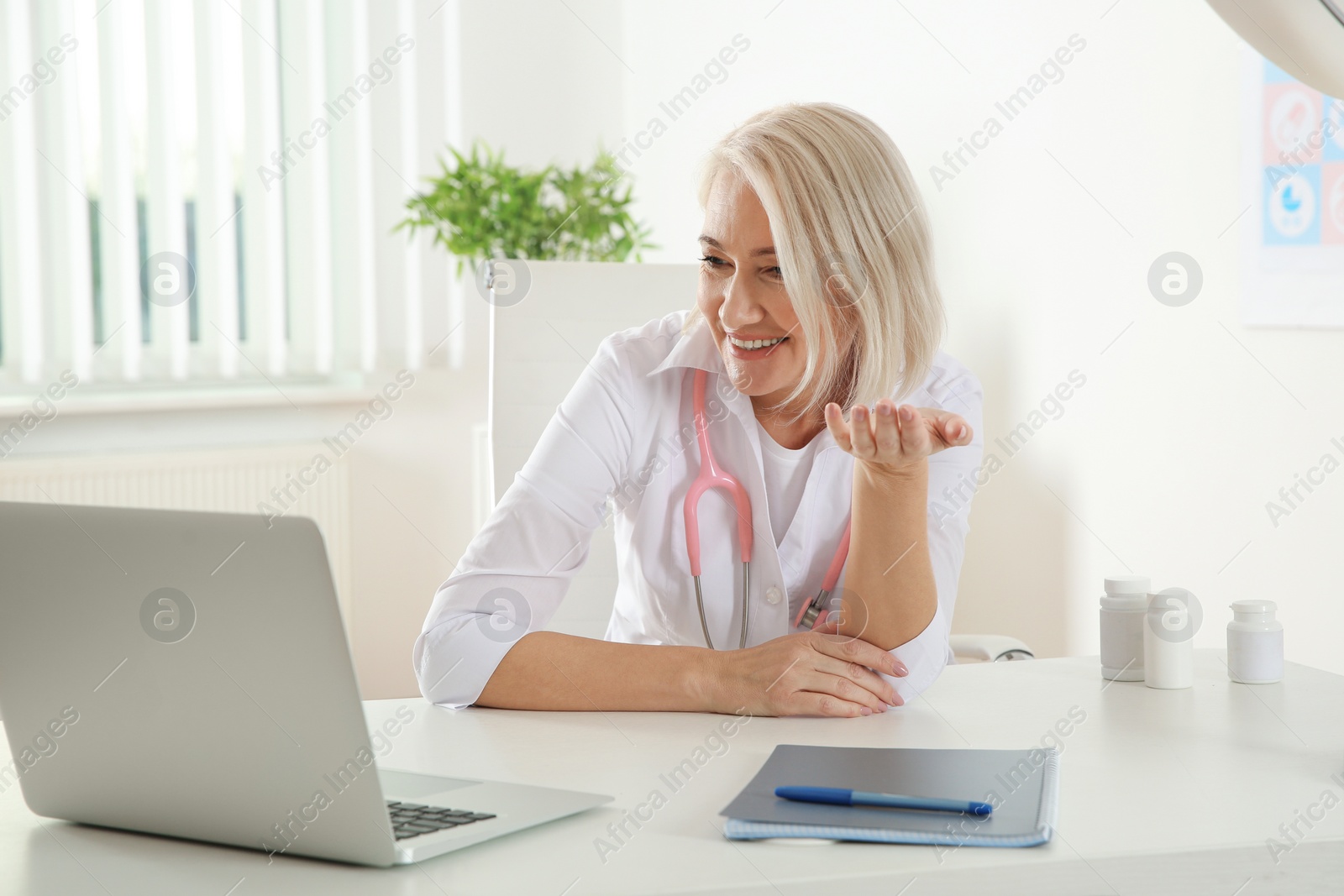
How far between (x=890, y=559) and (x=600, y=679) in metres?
0.32

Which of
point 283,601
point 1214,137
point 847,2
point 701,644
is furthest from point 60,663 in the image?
point 847,2

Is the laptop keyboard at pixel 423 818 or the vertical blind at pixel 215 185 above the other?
the vertical blind at pixel 215 185

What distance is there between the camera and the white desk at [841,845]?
762mm

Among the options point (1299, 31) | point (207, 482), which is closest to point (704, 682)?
point (1299, 31)

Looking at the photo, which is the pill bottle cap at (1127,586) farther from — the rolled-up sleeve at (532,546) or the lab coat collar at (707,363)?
the rolled-up sleeve at (532,546)

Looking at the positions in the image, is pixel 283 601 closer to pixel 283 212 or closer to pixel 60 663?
pixel 60 663

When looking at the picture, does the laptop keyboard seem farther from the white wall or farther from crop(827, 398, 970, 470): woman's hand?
the white wall

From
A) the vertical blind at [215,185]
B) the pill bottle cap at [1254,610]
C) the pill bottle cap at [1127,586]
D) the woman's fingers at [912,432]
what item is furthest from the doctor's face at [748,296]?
the vertical blind at [215,185]

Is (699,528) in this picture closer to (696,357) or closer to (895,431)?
(696,357)

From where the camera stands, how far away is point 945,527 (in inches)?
55.0

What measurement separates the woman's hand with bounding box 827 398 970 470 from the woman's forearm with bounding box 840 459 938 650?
0.11m

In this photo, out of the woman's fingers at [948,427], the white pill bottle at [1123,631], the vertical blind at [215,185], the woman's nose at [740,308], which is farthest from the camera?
the vertical blind at [215,185]

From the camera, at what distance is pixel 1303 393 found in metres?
1.82

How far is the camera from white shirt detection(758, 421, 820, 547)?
1485 millimetres
